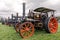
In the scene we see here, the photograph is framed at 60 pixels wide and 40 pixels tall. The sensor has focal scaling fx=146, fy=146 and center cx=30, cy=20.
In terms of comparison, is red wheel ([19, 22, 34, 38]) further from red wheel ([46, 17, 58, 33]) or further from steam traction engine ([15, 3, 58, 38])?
red wheel ([46, 17, 58, 33])

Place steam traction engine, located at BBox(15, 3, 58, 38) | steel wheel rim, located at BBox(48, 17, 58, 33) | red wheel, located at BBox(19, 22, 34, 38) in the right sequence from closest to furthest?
red wheel, located at BBox(19, 22, 34, 38), steam traction engine, located at BBox(15, 3, 58, 38), steel wheel rim, located at BBox(48, 17, 58, 33)

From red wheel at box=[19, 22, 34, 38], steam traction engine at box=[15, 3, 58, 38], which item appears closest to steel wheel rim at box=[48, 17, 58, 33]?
steam traction engine at box=[15, 3, 58, 38]

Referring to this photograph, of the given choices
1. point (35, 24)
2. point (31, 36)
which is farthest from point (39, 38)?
point (35, 24)

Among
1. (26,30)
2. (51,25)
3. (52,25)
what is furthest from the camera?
(52,25)

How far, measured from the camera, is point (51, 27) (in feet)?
35.8

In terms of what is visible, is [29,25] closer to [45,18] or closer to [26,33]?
[26,33]

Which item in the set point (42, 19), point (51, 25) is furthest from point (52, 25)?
point (42, 19)

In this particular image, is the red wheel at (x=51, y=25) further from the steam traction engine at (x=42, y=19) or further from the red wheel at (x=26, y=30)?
the red wheel at (x=26, y=30)

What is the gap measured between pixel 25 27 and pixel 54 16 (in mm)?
3063

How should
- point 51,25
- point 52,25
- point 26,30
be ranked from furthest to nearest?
1. point 52,25
2. point 51,25
3. point 26,30

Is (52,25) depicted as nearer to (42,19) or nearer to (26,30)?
(42,19)

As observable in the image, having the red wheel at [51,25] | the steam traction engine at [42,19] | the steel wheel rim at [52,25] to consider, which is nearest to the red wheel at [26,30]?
the steam traction engine at [42,19]

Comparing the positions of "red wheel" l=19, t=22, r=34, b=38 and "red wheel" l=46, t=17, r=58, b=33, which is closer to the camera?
"red wheel" l=19, t=22, r=34, b=38

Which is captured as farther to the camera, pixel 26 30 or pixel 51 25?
pixel 51 25
